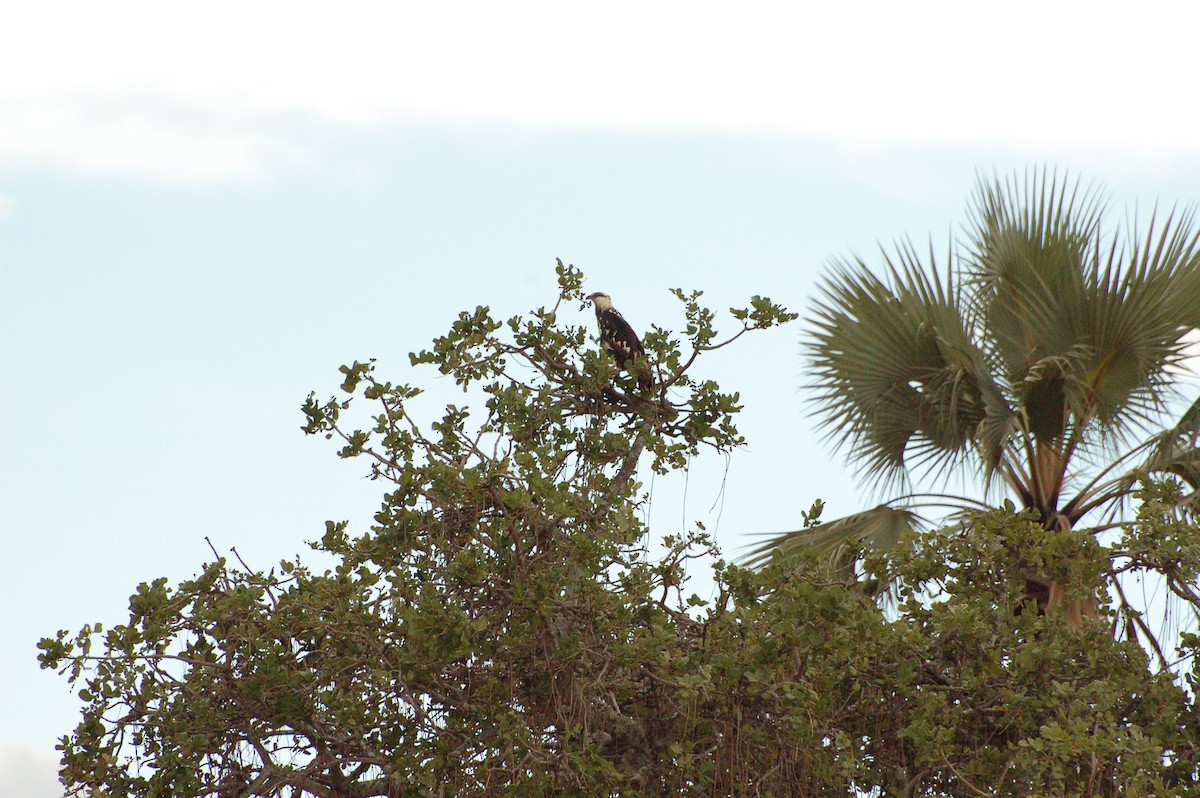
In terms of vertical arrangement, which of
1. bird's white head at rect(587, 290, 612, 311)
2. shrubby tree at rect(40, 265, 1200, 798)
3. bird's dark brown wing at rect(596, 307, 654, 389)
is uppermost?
bird's white head at rect(587, 290, 612, 311)

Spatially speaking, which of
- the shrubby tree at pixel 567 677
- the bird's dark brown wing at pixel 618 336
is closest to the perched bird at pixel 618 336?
the bird's dark brown wing at pixel 618 336

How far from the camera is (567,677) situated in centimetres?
407

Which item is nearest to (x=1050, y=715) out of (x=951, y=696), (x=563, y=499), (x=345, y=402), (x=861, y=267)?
(x=951, y=696)

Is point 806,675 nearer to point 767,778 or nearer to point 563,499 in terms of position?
point 767,778

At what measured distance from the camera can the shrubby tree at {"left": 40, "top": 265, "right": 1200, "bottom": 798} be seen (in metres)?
3.93

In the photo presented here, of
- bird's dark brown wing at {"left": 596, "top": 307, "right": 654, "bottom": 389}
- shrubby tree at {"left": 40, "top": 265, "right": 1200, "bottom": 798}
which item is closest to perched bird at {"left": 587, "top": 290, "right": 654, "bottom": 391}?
bird's dark brown wing at {"left": 596, "top": 307, "right": 654, "bottom": 389}

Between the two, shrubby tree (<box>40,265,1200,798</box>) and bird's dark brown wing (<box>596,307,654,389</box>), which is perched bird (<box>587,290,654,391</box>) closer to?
bird's dark brown wing (<box>596,307,654,389</box>)

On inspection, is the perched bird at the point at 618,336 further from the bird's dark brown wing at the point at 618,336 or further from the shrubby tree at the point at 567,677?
the shrubby tree at the point at 567,677

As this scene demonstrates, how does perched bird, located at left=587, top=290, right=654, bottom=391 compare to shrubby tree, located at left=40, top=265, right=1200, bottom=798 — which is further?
perched bird, located at left=587, top=290, right=654, bottom=391

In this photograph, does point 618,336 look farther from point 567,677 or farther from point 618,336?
point 567,677

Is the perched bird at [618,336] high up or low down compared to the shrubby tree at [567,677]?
up

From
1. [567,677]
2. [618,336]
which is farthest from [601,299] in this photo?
[567,677]

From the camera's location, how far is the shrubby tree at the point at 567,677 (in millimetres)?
3926

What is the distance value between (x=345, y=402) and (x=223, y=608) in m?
0.78
